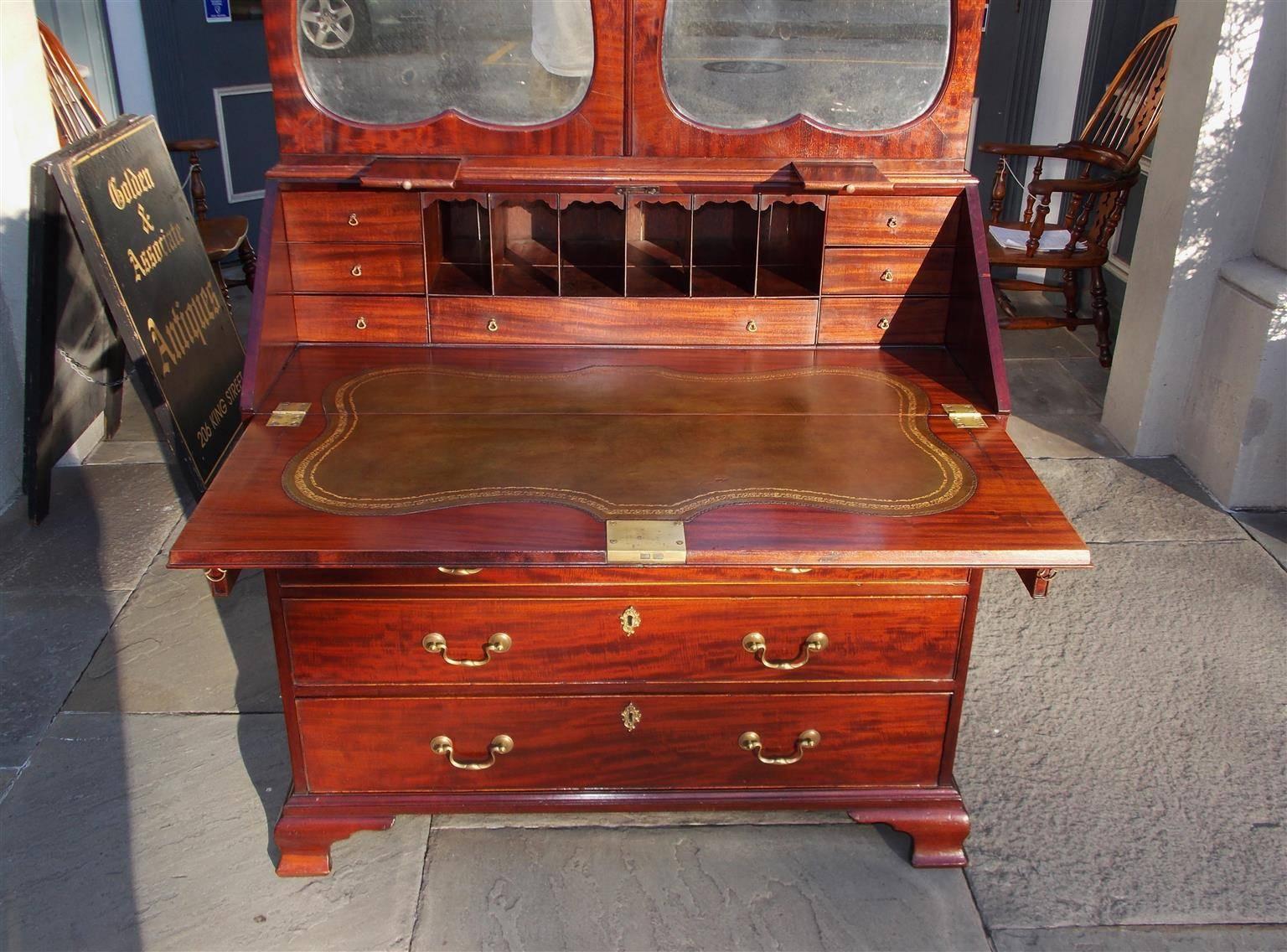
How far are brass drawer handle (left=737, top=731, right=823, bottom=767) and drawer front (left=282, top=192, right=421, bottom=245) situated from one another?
1.31 m

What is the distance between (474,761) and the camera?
7.75 ft

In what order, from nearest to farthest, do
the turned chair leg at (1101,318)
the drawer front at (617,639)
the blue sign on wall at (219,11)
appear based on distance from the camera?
the drawer front at (617,639) → the turned chair leg at (1101,318) → the blue sign on wall at (219,11)

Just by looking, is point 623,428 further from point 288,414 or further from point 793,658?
point 288,414

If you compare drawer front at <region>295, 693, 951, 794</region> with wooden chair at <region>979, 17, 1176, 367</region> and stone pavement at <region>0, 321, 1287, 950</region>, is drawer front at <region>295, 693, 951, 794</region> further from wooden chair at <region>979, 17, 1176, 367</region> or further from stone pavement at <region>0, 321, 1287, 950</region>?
wooden chair at <region>979, 17, 1176, 367</region>

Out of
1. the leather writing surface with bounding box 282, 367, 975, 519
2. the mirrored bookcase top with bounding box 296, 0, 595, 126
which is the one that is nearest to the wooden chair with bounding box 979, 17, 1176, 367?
the leather writing surface with bounding box 282, 367, 975, 519

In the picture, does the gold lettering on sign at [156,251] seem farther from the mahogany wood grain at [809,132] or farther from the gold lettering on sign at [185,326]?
the mahogany wood grain at [809,132]

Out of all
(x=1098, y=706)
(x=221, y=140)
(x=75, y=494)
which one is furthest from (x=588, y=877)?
(x=221, y=140)

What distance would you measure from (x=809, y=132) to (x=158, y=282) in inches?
79.4

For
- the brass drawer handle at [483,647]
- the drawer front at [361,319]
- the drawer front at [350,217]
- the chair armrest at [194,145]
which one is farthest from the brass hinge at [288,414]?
the chair armrest at [194,145]

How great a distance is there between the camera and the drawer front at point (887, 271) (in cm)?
262

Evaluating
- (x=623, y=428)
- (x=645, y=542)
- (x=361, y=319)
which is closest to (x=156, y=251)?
(x=361, y=319)

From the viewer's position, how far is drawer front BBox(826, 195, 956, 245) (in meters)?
2.57

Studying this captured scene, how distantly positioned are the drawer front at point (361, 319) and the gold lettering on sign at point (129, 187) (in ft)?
3.43

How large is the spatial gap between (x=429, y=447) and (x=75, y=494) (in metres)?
2.28
